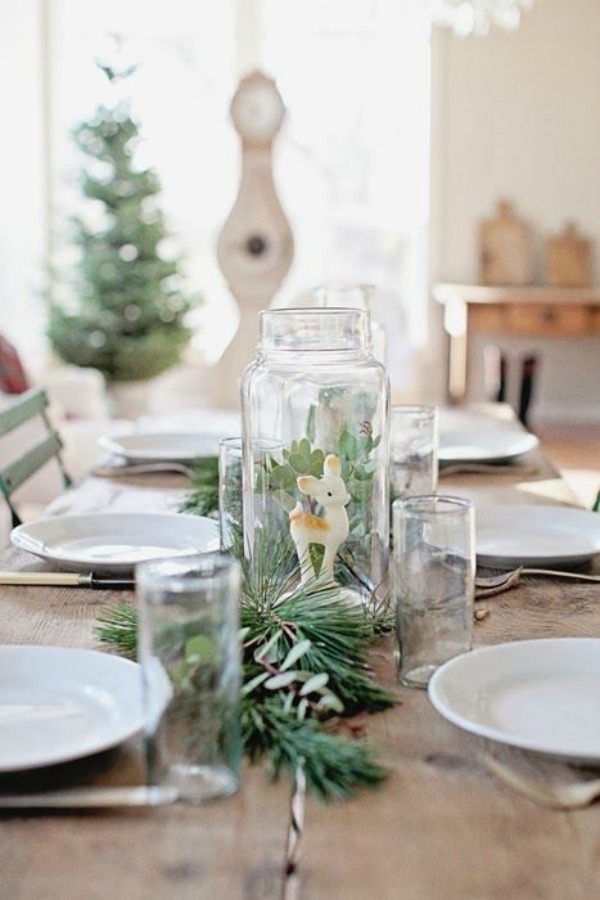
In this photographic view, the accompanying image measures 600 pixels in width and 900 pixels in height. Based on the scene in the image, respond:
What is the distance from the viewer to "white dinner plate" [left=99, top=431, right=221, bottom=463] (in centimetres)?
242

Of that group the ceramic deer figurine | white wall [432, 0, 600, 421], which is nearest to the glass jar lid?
the ceramic deer figurine

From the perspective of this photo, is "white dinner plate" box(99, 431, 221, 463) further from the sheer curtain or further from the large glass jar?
the sheer curtain

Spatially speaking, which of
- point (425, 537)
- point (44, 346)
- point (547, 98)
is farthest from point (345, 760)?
point (547, 98)

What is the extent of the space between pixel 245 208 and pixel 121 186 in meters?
0.61

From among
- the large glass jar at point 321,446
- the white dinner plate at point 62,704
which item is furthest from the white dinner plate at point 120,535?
the white dinner plate at point 62,704

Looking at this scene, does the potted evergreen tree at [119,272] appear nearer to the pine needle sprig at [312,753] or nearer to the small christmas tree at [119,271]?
the small christmas tree at [119,271]

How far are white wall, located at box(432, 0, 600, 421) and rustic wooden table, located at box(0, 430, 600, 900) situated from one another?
6.23 metres

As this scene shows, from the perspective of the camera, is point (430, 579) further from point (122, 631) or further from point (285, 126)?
point (285, 126)

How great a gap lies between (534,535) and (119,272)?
4.76 m

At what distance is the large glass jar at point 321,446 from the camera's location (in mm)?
1352

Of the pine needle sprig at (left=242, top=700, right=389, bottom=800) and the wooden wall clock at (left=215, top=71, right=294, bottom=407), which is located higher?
the wooden wall clock at (left=215, top=71, right=294, bottom=407)

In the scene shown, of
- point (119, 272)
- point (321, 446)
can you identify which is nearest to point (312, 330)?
point (321, 446)

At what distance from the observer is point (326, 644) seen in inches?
47.0

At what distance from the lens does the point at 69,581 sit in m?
1.56
